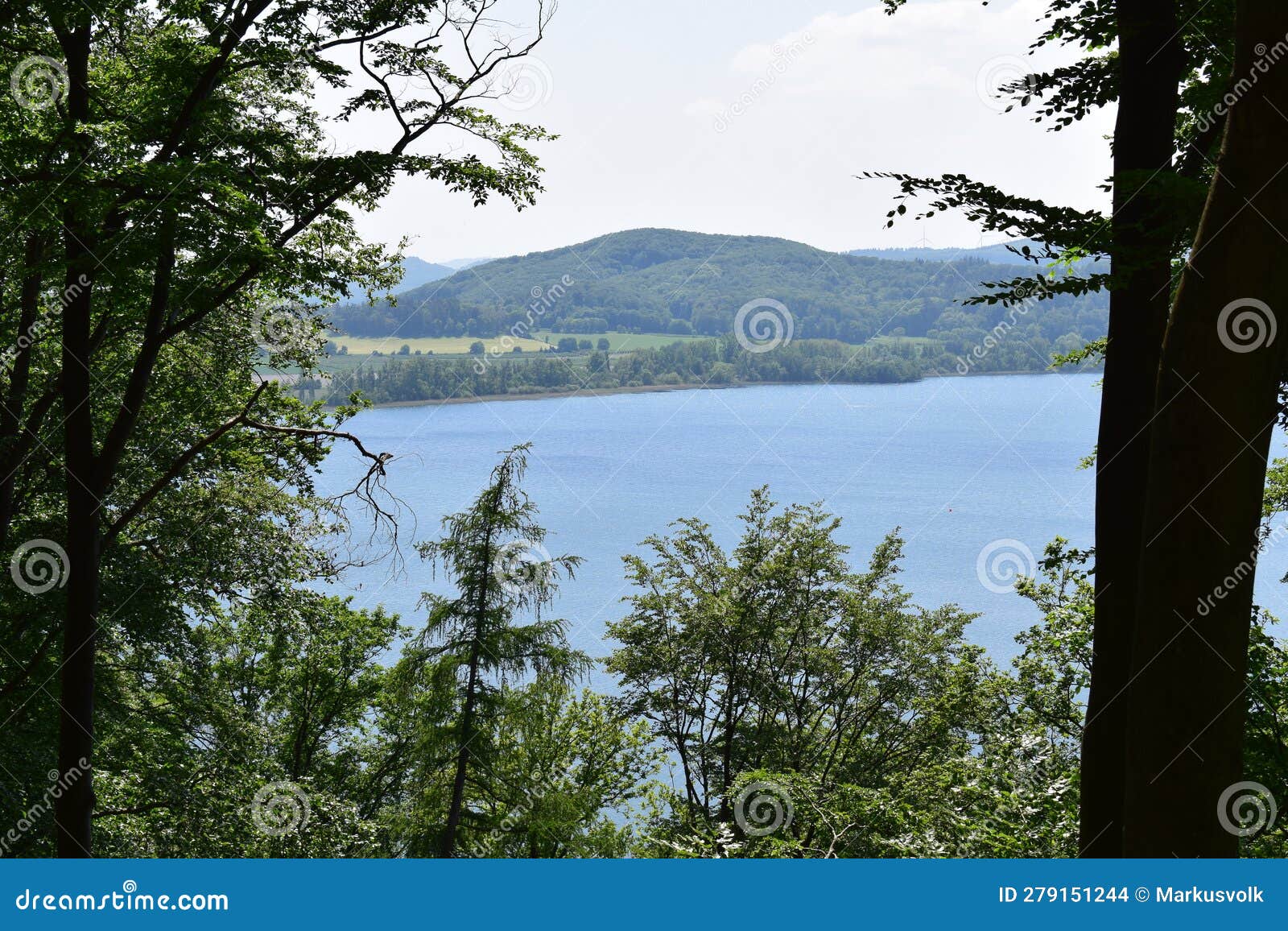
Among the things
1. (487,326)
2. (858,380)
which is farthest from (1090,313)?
(487,326)

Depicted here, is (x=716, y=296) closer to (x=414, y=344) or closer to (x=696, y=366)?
(x=696, y=366)

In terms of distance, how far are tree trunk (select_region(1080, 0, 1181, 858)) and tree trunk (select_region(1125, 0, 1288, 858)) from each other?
2.47 feet

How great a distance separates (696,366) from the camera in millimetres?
96062

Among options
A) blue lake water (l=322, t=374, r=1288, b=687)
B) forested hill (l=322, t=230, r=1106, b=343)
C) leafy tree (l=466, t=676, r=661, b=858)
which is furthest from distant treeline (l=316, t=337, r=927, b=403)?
leafy tree (l=466, t=676, r=661, b=858)

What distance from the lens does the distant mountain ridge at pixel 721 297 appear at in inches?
3597

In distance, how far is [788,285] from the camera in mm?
101438

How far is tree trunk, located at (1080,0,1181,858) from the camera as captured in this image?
4.53 metres

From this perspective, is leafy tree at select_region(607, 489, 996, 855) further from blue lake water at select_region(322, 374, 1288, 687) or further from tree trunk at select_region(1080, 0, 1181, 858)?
tree trunk at select_region(1080, 0, 1181, 858)

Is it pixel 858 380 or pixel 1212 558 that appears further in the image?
pixel 858 380

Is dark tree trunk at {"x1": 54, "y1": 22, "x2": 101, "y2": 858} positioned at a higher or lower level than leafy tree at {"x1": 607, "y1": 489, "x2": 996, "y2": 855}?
higher

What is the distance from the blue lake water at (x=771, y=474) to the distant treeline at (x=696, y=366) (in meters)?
5.16

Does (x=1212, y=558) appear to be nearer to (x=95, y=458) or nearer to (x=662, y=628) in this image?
(x=95, y=458)

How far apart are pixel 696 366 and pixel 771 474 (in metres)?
17.1

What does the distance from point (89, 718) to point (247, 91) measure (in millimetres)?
5561
